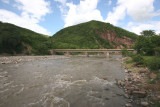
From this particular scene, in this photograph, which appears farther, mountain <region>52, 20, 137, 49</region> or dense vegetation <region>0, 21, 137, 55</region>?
mountain <region>52, 20, 137, 49</region>

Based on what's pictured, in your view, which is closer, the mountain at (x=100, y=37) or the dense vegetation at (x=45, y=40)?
the dense vegetation at (x=45, y=40)

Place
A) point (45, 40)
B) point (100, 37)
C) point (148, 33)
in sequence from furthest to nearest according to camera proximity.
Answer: point (100, 37)
point (45, 40)
point (148, 33)

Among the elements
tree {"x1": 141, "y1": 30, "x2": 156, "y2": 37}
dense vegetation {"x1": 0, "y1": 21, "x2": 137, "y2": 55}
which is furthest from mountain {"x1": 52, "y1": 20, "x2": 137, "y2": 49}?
tree {"x1": 141, "y1": 30, "x2": 156, "y2": 37}

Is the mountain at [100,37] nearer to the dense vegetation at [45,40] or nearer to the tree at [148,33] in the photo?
the dense vegetation at [45,40]

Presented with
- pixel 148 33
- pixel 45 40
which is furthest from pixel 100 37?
pixel 148 33

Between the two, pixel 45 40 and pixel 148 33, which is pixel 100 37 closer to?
pixel 45 40

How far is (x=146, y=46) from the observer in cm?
3341

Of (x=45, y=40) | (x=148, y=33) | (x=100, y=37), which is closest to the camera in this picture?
(x=148, y=33)

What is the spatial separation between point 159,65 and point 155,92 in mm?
7556

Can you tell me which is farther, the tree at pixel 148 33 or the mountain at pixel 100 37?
the mountain at pixel 100 37

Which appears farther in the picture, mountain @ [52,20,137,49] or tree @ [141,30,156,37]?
mountain @ [52,20,137,49]

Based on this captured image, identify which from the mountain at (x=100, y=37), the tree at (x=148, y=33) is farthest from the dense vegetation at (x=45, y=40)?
the tree at (x=148, y=33)

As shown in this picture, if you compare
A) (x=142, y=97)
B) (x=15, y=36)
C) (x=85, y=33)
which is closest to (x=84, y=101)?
(x=142, y=97)

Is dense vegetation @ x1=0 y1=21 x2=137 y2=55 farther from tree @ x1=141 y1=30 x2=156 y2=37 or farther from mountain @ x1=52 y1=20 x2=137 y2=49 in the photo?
tree @ x1=141 y1=30 x2=156 y2=37
